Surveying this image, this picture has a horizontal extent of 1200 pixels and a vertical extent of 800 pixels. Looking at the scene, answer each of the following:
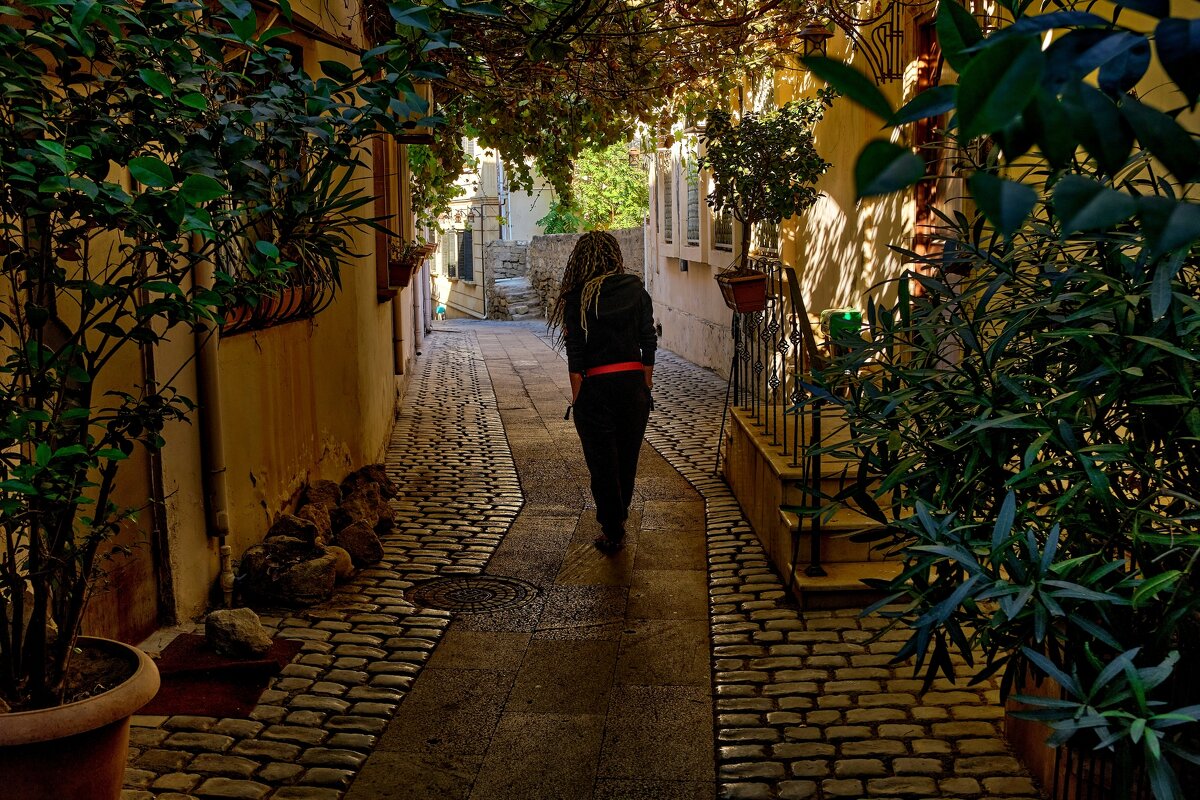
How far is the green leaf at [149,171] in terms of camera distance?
2502 millimetres

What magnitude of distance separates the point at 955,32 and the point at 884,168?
0.36 meters

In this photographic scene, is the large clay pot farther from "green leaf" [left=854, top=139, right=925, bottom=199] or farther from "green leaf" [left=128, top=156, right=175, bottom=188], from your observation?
"green leaf" [left=854, top=139, right=925, bottom=199]

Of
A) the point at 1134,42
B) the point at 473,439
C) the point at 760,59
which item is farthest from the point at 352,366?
the point at 1134,42

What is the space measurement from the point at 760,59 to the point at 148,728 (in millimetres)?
9910

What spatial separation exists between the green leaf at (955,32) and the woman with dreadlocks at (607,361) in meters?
5.68

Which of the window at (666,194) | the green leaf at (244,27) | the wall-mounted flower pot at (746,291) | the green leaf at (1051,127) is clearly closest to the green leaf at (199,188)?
the green leaf at (244,27)

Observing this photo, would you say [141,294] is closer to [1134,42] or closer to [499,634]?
[499,634]

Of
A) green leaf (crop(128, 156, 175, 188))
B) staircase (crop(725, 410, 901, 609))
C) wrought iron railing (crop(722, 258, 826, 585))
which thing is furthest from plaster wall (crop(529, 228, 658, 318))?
green leaf (crop(128, 156, 175, 188))

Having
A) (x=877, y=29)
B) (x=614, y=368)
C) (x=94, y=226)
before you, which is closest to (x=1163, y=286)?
(x=94, y=226)

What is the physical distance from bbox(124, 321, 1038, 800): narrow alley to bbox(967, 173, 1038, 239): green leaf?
10.7ft

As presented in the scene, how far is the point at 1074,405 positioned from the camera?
288cm

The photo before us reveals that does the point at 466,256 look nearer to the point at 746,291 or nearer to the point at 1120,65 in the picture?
the point at 746,291

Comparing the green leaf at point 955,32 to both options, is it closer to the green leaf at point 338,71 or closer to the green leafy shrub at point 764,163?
the green leaf at point 338,71

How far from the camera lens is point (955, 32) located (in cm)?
126
